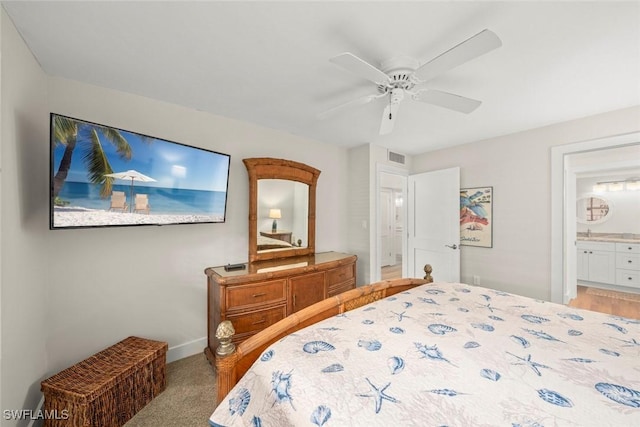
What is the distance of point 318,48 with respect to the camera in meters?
1.50

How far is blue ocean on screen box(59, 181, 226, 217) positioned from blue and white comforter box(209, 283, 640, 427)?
5.03 feet

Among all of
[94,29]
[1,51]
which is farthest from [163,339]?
[94,29]

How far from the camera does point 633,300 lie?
383cm

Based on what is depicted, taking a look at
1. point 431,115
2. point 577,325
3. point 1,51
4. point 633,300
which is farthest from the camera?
point 633,300

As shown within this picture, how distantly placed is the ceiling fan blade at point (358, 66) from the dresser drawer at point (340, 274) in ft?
6.45

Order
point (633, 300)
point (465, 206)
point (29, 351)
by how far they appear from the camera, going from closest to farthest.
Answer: point (29, 351), point (465, 206), point (633, 300)

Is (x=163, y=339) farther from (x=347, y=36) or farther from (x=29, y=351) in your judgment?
(x=347, y=36)

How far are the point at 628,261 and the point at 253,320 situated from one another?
6.20m

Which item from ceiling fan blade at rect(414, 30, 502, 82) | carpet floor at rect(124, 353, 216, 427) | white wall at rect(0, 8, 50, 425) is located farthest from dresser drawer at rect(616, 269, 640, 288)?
white wall at rect(0, 8, 50, 425)

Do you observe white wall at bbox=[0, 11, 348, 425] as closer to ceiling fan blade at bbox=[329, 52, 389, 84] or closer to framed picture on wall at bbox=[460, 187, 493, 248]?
ceiling fan blade at bbox=[329, 52, 389, 84]

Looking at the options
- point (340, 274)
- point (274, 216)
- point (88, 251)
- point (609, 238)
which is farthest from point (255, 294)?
point (609, 238)

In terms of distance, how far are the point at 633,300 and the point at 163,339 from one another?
653 cm

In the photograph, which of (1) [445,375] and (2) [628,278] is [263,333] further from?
(2) [628,278]

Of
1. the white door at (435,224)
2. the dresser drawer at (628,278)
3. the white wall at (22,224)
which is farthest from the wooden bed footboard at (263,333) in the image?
the dresser drawer at (628,278)
